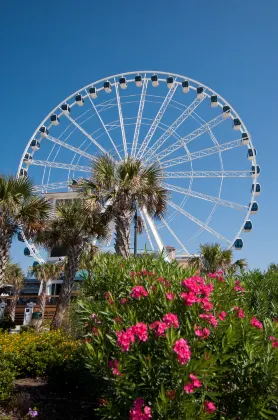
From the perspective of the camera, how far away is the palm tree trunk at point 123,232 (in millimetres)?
13952

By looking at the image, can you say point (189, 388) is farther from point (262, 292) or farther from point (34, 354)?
point (34, 354)

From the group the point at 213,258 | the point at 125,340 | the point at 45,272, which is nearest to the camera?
the point at 125,340

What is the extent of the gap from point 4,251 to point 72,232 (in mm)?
3911

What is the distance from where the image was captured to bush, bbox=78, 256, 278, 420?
164 inches

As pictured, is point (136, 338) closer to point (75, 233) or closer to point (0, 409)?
point (0, 409)

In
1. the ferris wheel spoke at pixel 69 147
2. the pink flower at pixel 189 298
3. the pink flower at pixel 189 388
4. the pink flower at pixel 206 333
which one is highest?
the ferris wheel spoke at pixel 69 147

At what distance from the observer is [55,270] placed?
36.8m

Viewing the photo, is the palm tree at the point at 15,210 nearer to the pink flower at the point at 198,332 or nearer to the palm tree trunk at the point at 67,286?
the palm tree trunk at the point at 67,286

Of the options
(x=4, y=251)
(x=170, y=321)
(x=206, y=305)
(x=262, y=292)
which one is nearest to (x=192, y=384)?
(x=170, y=321)

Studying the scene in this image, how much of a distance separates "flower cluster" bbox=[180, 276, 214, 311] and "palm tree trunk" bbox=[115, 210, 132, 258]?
896cm

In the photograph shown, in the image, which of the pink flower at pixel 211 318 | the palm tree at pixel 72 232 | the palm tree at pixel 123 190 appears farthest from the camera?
the palm tree at pixel 72 232

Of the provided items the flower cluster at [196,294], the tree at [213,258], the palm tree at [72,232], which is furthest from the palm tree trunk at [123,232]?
the tree at [213,258]

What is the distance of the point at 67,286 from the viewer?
16688 millimetres

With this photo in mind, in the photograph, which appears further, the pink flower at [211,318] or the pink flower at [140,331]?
the pink flower at [211,318]
